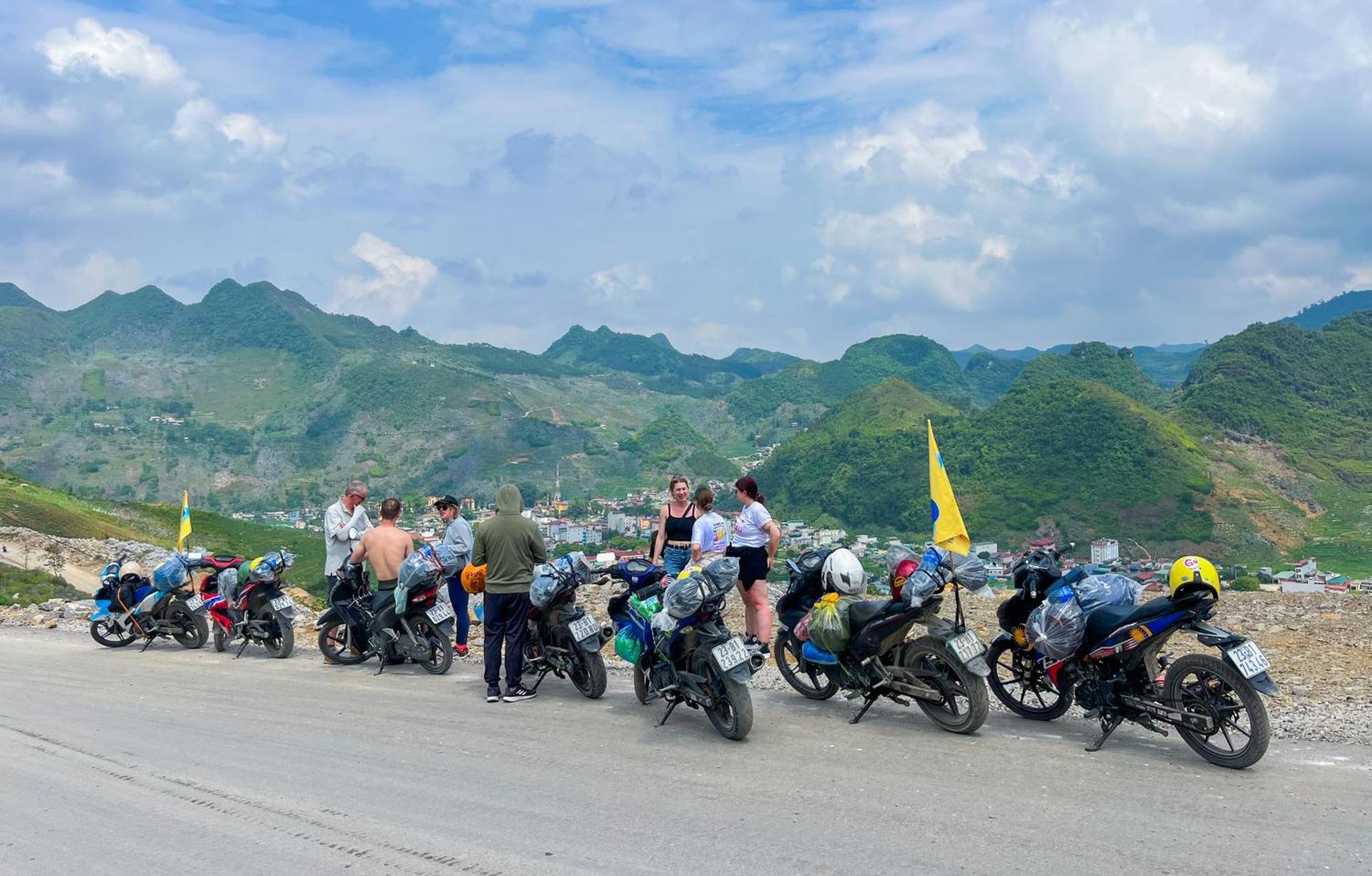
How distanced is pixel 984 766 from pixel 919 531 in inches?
2186

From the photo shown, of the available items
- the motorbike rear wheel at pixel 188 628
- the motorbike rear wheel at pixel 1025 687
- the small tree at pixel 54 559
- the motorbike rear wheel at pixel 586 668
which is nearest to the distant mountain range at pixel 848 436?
the motorbike rear wheel at pixel 1025 687

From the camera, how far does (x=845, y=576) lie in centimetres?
755

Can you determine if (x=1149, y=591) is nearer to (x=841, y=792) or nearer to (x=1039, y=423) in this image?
(x=841, y=792)

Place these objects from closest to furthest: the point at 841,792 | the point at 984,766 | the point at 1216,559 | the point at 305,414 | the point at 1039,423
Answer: the point at 841,792 → the point at 984,766 → the point at 1216,559 → the point at 1039,423 → the point at 305,414

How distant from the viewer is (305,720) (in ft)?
26.3

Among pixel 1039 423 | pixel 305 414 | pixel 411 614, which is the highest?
pixel 305 414

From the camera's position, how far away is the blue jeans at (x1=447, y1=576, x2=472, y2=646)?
1040cm

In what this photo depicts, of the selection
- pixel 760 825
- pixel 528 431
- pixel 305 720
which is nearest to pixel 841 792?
pixel 760 825

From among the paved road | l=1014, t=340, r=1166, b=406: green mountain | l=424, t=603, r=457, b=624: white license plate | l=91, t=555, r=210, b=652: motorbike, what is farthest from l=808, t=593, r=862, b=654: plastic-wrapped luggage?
l=1014, t=340, r=1166, b=406: green mountain

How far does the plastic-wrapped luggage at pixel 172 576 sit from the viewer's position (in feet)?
39.8

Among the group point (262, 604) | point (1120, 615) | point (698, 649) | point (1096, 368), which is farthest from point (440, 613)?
point (1096, 368)

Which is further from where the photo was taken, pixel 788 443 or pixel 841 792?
pixel 788 443

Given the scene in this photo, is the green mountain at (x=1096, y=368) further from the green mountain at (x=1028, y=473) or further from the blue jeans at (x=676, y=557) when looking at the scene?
the blue jeans at (x=676, y=557)

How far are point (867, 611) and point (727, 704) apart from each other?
49.1 inches
